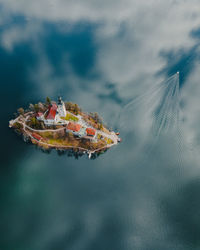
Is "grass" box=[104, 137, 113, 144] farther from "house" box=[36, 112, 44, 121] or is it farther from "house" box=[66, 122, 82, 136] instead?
"house" box=[36, 112, 44, 121]

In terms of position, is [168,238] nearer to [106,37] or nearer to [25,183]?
[25,183]

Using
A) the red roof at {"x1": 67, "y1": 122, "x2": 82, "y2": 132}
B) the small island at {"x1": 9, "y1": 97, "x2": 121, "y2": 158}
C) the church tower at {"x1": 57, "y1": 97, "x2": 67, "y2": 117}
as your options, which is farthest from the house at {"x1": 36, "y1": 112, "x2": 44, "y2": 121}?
the red roof at {"x1": 67, "y1": 122, "x2": 82, "y2": 132}

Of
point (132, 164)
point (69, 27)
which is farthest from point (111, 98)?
point (69, 27)

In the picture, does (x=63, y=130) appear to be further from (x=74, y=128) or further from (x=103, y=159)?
(x=103, y=159)

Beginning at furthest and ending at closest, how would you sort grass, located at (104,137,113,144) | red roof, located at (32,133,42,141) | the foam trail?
A: 1. the foam trail
2. grass, located at (104,137,113,144)
3. red roof, located at (32,133,42,141)

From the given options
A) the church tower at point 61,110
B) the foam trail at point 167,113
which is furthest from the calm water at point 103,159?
the church tower at point 61,110

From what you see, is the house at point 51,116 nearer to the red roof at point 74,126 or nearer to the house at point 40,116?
the house at point 40,116
